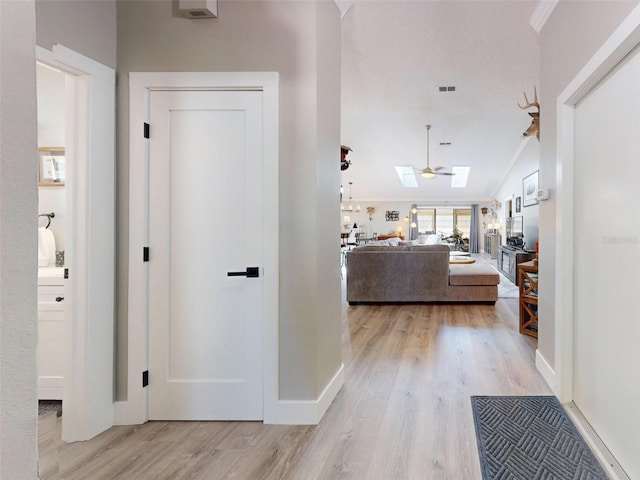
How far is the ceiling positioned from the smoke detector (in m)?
1.75

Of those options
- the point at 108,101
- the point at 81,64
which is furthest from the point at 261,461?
the point at 81,64

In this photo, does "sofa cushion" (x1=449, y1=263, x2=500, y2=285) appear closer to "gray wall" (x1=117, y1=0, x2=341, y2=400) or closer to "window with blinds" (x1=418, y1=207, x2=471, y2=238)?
"gray wall" (x1=117, y1=0, x2=341, y2=400)

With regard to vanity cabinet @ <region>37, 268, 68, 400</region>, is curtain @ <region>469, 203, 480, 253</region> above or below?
above

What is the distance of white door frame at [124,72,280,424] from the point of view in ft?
7.07

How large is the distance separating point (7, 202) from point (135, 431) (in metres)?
2.07

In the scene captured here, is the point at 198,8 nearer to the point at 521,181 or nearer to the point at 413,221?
the point at 521,181

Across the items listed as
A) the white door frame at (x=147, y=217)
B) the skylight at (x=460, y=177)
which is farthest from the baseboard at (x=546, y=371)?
the skylight at (x=460, y=177)

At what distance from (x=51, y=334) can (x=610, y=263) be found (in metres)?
3.45

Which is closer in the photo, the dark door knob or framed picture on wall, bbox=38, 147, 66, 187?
the dark door knob

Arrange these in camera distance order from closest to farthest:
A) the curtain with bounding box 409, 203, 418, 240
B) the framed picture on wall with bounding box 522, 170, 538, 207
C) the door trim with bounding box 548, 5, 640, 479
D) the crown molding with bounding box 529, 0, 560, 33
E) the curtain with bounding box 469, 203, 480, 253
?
the door trim with bounding box 548, 5, 640, 479, the crown molding with bounding box 529, 0, 560, 33, the framed picture on wall with bounding box 522, 170, 538, 207, the curtain with bounding box 469, 203, 480, 253, the curtain with bounding box 409, 203, 418, 240

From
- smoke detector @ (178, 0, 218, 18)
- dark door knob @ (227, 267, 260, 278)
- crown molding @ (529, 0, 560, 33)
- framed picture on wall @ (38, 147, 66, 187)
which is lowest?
dark door knob @ (227, 267, 260, 278)

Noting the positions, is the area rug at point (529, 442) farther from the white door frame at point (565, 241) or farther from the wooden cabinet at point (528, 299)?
the wooden cabinet at point (528, 299)

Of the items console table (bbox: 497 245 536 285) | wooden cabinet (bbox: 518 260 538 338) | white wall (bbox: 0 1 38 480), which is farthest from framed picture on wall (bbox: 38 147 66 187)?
console table (bbox: 497 245 536 285)

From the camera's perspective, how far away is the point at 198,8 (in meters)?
2.09
